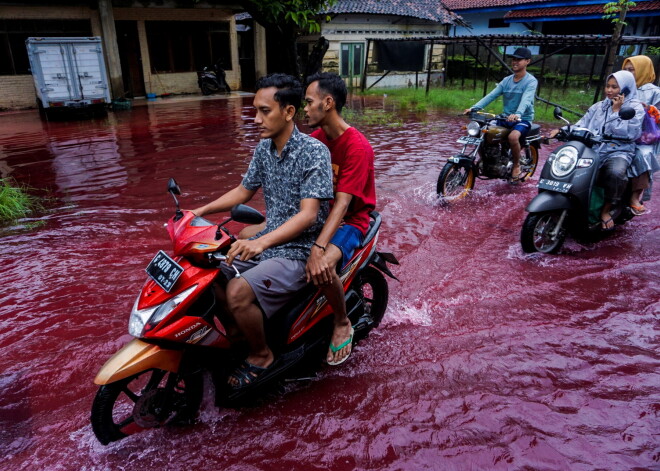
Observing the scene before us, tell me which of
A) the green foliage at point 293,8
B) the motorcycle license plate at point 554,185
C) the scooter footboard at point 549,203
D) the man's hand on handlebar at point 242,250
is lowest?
the scooter footboard at point 549,203

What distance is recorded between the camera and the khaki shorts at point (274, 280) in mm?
2539

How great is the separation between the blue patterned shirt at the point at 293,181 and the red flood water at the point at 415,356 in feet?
3.35

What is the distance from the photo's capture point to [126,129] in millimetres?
12133

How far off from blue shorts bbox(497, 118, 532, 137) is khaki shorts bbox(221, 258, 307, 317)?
5300mm

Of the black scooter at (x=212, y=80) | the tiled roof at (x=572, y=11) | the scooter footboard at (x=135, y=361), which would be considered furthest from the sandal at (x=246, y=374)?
the tiled roof at (x=572, y=11)

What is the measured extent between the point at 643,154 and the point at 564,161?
0.99m

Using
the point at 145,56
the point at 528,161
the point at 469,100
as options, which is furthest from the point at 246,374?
the point at 145,56

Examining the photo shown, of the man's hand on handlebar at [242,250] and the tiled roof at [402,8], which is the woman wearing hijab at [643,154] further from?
the tiled roof at [402,8]

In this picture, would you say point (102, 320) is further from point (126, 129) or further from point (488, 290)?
point (126, 129)

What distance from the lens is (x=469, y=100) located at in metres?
16.4

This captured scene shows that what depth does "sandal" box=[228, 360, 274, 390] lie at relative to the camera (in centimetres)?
267

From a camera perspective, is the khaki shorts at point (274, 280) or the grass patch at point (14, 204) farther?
the grass patch at point (14, 204)

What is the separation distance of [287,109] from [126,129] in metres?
10.9

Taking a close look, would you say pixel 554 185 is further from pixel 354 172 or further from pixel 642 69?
pixel 354 172
